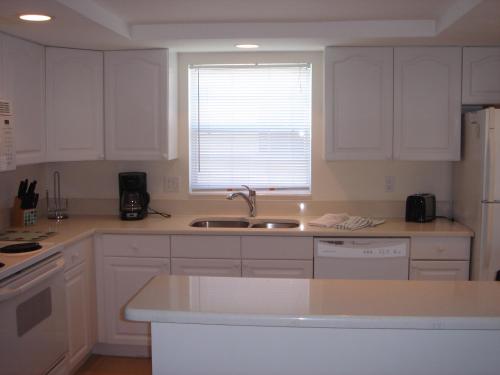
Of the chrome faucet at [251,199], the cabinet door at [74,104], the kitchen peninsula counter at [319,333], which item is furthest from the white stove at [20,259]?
the chrome faucet at [251,199]

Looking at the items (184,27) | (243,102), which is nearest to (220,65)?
(243,102)

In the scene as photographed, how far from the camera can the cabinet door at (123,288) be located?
355 cm

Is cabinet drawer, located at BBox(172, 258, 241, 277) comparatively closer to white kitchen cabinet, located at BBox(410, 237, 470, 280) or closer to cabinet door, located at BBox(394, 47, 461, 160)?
white kitchen cabinet, located at BBox(410, 237, 470, 280)

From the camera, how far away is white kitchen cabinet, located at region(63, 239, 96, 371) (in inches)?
127

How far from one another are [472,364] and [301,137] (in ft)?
8.48

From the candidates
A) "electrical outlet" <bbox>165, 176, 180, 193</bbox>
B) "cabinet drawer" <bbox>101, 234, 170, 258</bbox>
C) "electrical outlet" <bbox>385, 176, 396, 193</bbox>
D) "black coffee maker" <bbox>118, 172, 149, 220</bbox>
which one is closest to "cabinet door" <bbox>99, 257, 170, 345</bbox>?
"cabinet drawer" <bbox>101, 234, 170, 258</bbox>

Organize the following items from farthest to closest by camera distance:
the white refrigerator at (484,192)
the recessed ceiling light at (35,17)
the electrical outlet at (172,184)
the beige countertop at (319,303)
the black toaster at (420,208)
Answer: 1. the electrical outlet at (172,184)
2. the black toaster at (420,208)
3. the white refrigerator at (484,192)
4. the recessed ceiling light at (35,17)
5. the beige countertop at (319,303)

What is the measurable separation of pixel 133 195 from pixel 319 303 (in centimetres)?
247

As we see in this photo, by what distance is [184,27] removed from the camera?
3.44 metres

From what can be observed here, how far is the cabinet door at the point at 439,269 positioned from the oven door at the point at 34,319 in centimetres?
206

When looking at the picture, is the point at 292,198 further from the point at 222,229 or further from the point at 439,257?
the point at 439,257

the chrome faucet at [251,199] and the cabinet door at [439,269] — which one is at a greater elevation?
the chrome faucet at [251,199]

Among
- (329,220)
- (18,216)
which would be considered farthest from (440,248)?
(18,216)

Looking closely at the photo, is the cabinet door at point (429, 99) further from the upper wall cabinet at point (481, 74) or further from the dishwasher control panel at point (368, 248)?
the dishwasher control panel at point (368, 248)
